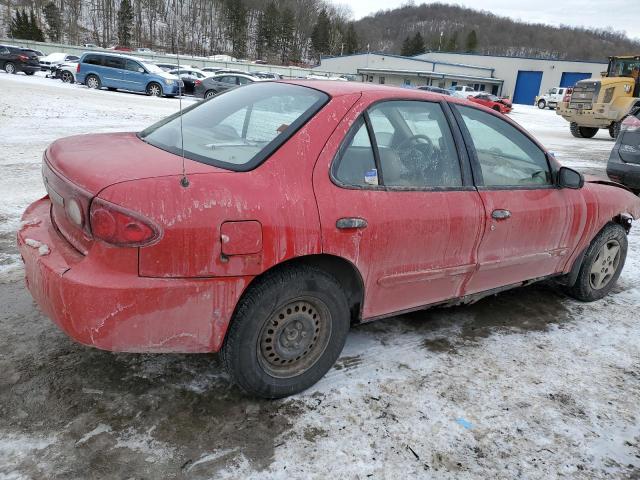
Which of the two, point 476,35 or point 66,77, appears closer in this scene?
point 66,77

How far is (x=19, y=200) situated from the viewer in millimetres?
5656

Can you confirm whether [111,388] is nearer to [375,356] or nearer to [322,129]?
[375,356]

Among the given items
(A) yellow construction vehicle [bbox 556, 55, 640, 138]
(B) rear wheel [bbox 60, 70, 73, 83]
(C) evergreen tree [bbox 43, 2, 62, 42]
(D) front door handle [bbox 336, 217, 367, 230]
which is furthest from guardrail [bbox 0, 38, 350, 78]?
(D) front door handle [bbox 336, 217, 367, 230]

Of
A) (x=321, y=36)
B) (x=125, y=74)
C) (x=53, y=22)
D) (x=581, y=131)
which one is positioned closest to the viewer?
(x=581, y=131)

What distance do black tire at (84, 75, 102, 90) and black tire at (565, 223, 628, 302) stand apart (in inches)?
944

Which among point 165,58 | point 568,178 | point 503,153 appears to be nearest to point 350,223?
point 503,153

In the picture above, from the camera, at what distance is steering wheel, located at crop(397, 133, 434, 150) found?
3.01 metres

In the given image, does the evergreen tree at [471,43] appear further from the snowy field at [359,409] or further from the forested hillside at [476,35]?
the snowy field at [359,409]

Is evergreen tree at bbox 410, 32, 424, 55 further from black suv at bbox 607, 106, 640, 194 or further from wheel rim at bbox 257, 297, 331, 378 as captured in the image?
wheel rim at bbox 257, 297, 331, 378

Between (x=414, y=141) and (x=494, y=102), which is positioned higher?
(x=414, y=141)

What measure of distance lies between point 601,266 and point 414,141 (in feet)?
7.52

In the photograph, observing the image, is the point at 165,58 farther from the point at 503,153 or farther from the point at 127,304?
the point at 127,304

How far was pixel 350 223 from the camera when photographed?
8.33 ft

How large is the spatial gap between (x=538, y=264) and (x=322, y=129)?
2026 mm
